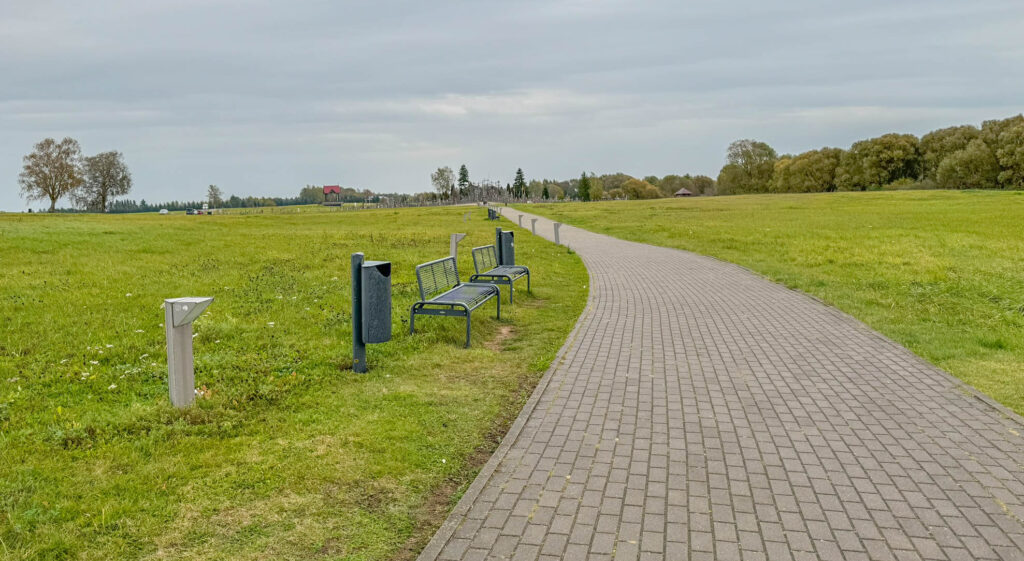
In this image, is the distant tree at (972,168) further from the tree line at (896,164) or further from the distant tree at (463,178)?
the distant tree at (463,178)

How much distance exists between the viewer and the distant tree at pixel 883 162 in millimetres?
79062

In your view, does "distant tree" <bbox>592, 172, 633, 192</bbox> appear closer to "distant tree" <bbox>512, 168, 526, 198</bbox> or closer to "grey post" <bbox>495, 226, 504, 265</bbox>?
"distant tree" <bbox>512, 168, 526, 198</bbox>

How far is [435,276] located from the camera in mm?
8555

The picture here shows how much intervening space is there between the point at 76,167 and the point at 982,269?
72.3 metres

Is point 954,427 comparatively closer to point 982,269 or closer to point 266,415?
point 266,415

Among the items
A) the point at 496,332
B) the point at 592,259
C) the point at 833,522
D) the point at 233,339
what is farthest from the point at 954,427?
the point at 592,259

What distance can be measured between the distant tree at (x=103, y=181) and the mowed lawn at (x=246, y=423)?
7696cm

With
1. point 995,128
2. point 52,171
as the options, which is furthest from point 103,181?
point 995,128

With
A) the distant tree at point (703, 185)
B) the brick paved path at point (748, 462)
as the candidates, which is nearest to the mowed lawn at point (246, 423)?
the brick paved path at point (748, 462)

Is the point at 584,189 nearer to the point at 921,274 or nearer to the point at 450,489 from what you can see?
the point at 921,274

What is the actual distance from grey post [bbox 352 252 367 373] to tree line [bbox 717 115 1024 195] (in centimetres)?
6978

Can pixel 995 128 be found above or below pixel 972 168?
above

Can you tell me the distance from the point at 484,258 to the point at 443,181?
383 feet

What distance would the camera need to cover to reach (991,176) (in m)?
63.7
